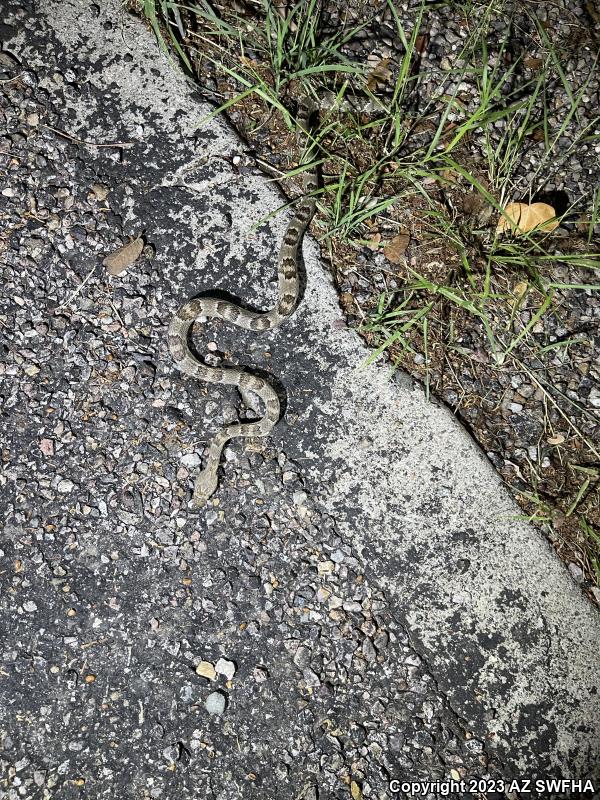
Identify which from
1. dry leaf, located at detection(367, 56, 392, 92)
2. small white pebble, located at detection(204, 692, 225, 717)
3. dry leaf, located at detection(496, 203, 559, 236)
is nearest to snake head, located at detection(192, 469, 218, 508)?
small white pebble, located at detection(204, 692, 225, 717)

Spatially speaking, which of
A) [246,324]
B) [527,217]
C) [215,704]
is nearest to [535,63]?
[527,217]

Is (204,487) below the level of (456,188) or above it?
below

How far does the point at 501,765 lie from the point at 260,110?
4.45 metres

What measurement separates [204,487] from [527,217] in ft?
9.13

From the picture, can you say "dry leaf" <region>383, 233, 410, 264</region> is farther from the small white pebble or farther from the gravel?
the small white pebble

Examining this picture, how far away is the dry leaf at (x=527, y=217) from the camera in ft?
15.5

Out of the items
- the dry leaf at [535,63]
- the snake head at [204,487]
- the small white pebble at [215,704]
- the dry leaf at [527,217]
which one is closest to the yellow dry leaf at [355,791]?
the small white pebble at [215,704]

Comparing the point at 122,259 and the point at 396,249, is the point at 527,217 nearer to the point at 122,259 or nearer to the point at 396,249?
the point at 396,249

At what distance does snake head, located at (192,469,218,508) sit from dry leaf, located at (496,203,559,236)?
2.57 metres

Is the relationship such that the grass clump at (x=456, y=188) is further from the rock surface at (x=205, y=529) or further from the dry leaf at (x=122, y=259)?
the dry leaf at (x=122, y=259)

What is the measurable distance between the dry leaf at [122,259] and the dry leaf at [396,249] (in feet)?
5.47

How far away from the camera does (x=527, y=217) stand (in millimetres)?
4754

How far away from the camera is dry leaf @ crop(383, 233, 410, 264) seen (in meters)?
4.79

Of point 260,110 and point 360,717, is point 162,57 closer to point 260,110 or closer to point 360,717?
point 260,110
